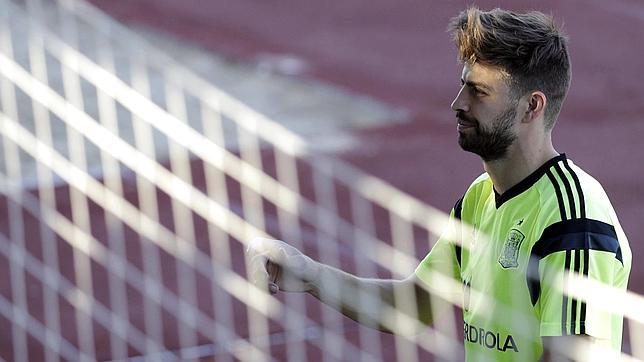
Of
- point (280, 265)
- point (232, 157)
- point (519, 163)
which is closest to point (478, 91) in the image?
point (519, 163)

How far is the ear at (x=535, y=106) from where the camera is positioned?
205 cm

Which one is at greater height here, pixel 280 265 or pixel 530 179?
pixel 530 179

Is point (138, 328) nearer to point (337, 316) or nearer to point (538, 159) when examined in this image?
point (337, 316)

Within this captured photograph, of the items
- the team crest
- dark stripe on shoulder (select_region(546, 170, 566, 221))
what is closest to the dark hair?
dark stripe on shoulder (select_region(546, 170, 566, 221))

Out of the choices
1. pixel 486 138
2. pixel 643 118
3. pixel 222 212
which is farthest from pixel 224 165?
pixel 486 138

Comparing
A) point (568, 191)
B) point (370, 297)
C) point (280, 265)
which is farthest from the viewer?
point (370, 297)

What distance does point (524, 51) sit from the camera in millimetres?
2055

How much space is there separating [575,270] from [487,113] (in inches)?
14.6

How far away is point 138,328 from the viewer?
13.5ft

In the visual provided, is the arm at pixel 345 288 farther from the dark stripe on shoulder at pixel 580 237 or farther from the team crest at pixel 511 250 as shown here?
the dark stripe on shoulder at pixel 580 237

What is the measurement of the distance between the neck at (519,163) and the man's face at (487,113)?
14mm

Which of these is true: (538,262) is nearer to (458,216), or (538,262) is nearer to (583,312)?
(583,312)

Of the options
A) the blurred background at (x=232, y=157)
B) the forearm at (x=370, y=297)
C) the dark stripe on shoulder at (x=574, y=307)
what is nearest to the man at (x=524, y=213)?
the dark stripe on shoulder at (x=574, y=307)

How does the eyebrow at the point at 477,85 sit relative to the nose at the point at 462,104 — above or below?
above
